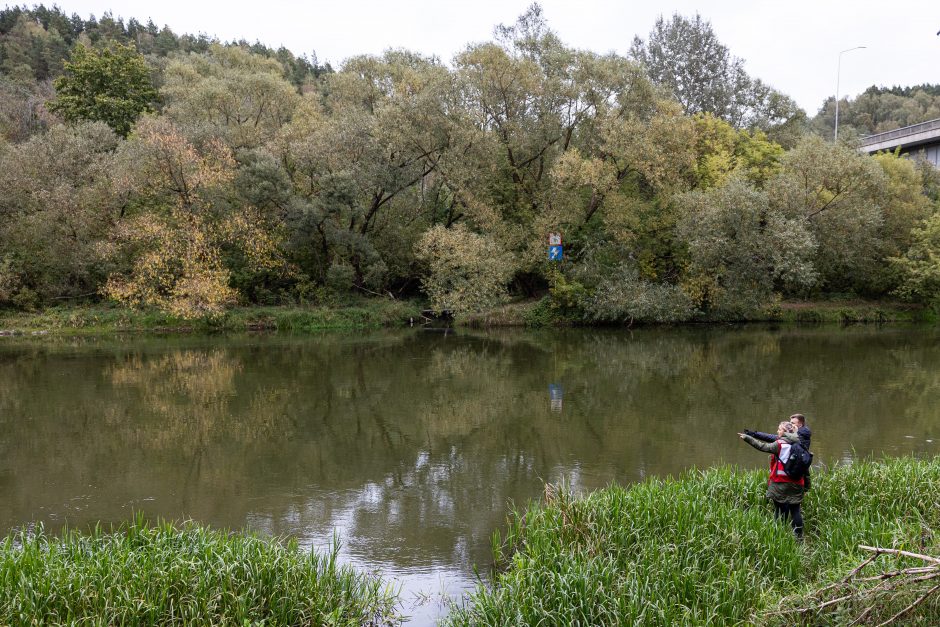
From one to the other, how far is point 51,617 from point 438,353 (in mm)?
20243

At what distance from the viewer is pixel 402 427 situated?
14.6m

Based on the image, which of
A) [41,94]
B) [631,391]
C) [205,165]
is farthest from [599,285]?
[41,94]

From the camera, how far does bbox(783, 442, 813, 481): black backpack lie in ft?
24.0

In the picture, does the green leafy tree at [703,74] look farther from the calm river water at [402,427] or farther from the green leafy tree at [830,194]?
the calm river water at [402,427]

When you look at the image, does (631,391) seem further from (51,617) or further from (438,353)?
(51,617)

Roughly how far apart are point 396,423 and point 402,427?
0.36 meters

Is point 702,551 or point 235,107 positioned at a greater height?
point 235,107

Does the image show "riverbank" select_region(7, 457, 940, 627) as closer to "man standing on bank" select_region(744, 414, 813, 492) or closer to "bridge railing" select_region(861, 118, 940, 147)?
"man standing on bank" select_region(744, 414, 813, 492)

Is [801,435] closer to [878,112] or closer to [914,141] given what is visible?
[914,141]

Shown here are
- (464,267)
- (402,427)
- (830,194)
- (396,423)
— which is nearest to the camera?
(402,427)

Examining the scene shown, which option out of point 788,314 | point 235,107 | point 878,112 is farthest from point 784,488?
point 878,112

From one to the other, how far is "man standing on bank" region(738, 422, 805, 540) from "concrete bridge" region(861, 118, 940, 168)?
46.9m

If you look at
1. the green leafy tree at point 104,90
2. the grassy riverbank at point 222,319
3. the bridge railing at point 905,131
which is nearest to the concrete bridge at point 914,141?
the bridge railing at point 905,131

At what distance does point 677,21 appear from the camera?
5116 centimetres
